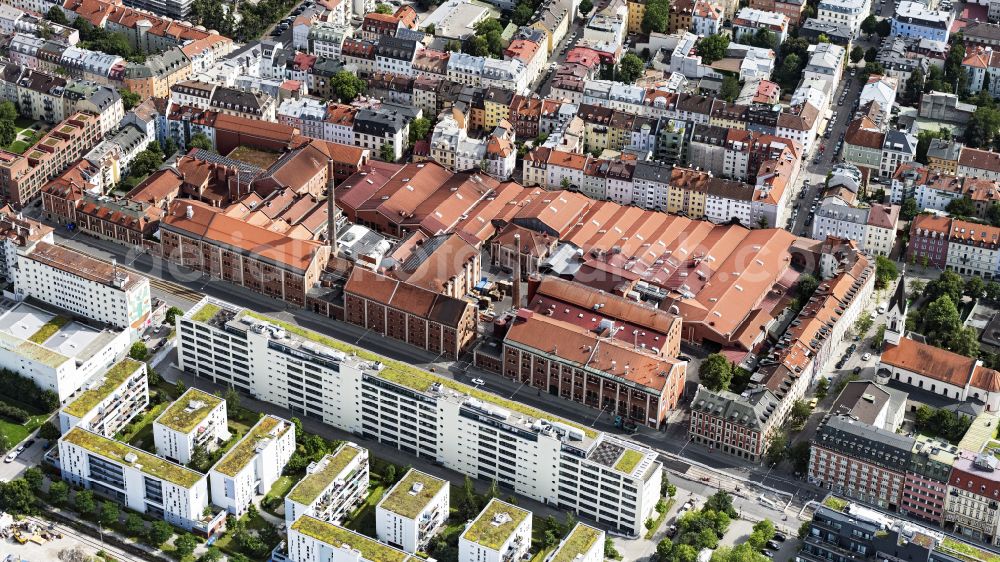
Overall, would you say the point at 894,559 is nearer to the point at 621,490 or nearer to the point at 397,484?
the point at 621,490

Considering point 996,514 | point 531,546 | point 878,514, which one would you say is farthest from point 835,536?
point 531,546

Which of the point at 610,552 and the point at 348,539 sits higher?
the point at 348,539

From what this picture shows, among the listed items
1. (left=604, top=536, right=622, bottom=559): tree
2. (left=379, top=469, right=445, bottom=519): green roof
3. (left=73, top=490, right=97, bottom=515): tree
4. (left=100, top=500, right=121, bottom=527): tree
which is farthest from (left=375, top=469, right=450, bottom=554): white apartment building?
(left=73, top=490, right=97, bottom=515): tree

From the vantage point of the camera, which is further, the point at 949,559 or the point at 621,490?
the point at 621,490

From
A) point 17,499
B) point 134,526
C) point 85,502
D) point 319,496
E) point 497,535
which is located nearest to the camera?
point 497,535

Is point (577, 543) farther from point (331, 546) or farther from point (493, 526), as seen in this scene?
point (331, 546)

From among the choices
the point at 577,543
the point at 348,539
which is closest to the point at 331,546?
the point at 348,539
